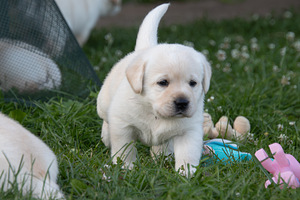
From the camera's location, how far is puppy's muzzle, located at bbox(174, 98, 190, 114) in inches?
115

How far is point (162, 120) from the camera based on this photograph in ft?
10.4

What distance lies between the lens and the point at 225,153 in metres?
3.24

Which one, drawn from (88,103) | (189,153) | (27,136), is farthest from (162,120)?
(88,103)

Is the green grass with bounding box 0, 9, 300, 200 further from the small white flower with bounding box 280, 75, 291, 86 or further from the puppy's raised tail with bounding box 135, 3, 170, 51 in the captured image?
the puppy's raised tail with bounding box 135, 3, 170, 51

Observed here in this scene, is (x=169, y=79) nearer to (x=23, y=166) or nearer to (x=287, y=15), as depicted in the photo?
(x=23, y=166)

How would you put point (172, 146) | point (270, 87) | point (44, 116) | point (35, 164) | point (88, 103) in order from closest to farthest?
1. point (35, 164)
2. point (172, 146)
3. point (44, 116)
4. point (88, 103)
5. point (270, 87)

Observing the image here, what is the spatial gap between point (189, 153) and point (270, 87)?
7.49ft

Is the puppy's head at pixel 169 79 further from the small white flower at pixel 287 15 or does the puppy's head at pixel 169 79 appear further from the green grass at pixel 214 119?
the small white flower at pixel 287 15

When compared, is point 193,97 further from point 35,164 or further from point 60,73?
point 60,73

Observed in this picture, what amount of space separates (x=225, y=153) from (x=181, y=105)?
21.6 inches

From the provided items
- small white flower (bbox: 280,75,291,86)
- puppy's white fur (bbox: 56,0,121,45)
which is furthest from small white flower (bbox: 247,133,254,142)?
puppy's white fur (bbox: 56,0,121,45)

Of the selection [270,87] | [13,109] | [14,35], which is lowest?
[13,109]

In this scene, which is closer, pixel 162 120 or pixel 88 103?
pixel 162 120

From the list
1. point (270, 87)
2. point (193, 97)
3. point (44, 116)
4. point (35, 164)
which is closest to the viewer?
point (35, 164)
